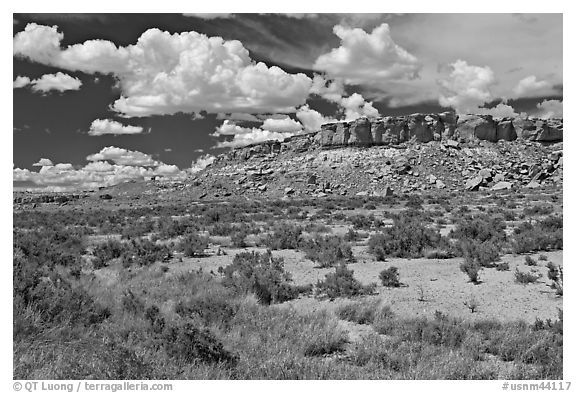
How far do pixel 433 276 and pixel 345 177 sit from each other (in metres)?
69.1

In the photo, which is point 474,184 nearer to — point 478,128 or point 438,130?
point 438,130

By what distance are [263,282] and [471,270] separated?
470cm

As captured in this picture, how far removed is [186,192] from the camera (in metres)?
86.3

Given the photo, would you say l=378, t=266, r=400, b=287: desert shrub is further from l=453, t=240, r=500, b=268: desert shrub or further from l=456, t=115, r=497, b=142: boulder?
l=456, t=115, r=497, b=142: boulder

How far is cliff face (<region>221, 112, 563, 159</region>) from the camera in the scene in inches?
3605

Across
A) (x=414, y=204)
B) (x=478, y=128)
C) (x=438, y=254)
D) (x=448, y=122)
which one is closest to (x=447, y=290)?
(x=438, y=254)

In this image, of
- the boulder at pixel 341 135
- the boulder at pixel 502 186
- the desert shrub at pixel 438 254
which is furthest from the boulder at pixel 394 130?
the desert shrub at pixel 438 254

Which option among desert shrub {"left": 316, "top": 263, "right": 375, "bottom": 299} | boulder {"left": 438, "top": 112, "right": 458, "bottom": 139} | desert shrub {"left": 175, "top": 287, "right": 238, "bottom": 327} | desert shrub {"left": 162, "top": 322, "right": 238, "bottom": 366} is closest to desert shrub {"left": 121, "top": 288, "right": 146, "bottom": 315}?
desert shrub {"left": 175, "top": 287, "right": 238, "bottom": 327}

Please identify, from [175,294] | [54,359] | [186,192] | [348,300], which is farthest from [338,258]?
[186,192]

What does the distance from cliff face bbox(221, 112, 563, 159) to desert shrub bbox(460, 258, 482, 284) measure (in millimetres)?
85574

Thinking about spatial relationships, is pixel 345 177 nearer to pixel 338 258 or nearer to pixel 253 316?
pixel 338 258

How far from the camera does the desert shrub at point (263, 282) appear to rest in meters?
8.69

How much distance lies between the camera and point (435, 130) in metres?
94.8

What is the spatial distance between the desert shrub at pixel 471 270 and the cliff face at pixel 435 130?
8557cm
